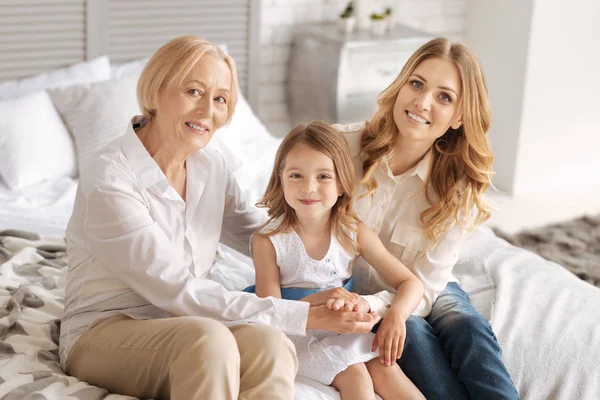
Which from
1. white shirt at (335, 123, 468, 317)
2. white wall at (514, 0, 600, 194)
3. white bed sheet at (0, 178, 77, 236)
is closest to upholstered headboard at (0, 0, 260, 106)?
white bed sheet at (0, 178, 77, 236)

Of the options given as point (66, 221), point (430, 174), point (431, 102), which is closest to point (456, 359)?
point (430, 174)

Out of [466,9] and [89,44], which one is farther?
[466,9]

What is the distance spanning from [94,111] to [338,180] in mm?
1470

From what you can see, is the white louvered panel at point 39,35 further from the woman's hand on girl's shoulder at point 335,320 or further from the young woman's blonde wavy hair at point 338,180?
the woman's hand on girl's shoulder at point 335,320

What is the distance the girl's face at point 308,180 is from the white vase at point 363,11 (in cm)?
235

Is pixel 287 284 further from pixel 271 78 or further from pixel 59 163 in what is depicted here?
pixel 271 78

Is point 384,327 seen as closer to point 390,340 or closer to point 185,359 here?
point 390,340

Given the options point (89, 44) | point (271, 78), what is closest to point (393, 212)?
point (89, 44)

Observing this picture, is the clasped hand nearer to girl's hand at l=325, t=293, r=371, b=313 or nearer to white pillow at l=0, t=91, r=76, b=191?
girl's hand at l=325, t=293, r=371, b=313

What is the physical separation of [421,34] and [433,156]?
2097mm

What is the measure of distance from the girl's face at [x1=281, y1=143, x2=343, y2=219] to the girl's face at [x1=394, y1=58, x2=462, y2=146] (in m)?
0.25

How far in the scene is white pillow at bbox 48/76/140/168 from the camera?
3129 mm

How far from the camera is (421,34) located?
4.15 meters

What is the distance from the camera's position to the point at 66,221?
9.09ft
